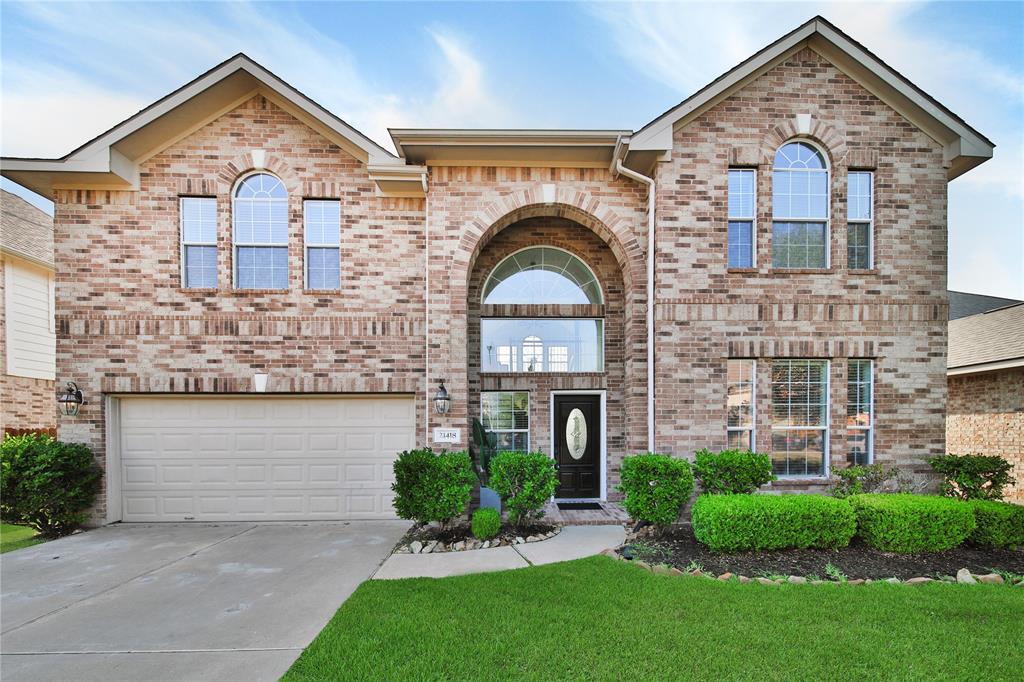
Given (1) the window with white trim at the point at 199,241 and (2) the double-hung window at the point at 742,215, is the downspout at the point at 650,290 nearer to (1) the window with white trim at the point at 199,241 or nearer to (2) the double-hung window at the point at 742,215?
(2) the double-hung window at the point at 742,215

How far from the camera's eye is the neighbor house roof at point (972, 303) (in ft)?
60.4

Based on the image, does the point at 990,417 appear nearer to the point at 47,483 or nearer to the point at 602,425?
the point at 602,425

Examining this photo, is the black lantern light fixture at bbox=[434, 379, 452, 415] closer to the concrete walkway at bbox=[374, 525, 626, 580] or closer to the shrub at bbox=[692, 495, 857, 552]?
the concrete walkway at bbox=[374, 525, 626, 580]

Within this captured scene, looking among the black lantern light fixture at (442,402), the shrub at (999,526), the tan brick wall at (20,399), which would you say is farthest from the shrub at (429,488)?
the tan brick wall at (20,399)

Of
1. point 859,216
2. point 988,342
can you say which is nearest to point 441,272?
point 859,216

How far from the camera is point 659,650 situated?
353 centimetres

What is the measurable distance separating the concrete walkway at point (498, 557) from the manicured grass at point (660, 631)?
0.39 m

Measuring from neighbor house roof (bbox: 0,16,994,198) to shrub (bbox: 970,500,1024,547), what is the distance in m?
5.42

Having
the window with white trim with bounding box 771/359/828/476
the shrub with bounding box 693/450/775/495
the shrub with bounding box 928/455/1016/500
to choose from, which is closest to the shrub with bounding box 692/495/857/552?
the shrub with bounding box 693/450/775/495

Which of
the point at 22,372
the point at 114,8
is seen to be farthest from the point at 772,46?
the point at 22,372

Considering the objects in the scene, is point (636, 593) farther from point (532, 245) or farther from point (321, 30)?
point (321, 30)

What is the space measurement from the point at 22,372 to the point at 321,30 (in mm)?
9895

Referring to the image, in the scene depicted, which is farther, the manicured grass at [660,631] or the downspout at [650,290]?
the downspout at [650,290]

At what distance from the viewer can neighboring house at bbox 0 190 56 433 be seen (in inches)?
389
